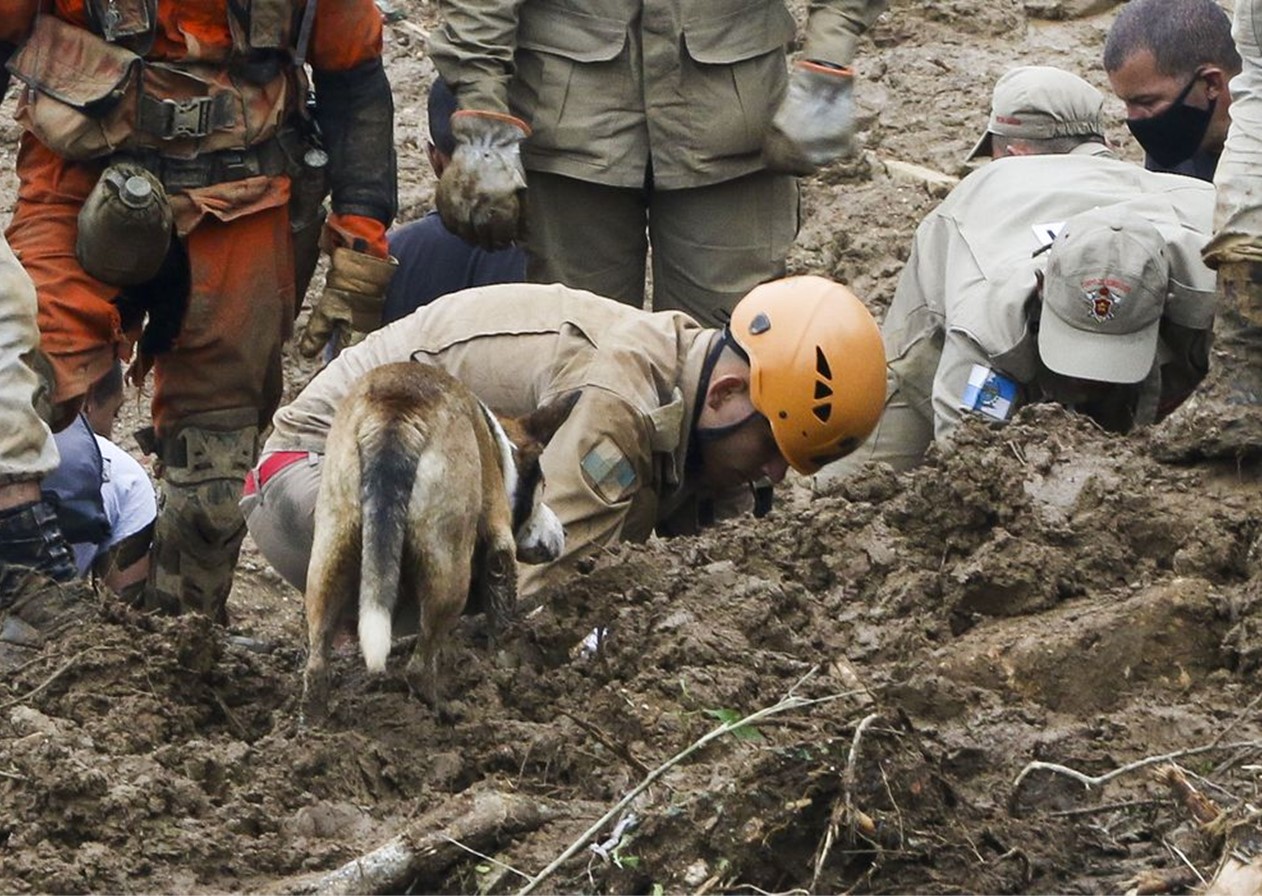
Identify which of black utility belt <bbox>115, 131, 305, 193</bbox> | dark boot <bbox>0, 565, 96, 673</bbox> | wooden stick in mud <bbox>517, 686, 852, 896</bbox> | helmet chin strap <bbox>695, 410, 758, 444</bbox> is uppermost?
wooden stick in mud <bbox>517, 686, 852, 896</bbox>

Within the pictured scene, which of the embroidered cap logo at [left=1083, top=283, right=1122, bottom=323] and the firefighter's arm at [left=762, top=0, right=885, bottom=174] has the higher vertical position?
the firefighter's arm at [left=762, top=0, right=885, bottom=174]

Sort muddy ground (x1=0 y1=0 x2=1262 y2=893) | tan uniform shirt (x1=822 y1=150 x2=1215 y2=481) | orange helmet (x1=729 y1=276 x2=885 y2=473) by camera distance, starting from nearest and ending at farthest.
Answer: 1. muddy ground (x1=0 y1=0 x2=1262 y2=893)
2. orange helmet (x1=729 y1=276 x2=885 y2=473)
3. tan uniform shirt (x1=822 y1=150 x2=1215 y2=481)

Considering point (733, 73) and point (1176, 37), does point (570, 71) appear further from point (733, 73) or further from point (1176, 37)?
point (1176, 37)

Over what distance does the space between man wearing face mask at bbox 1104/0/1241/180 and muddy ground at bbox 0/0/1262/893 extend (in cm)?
177

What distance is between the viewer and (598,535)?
562 centimetres

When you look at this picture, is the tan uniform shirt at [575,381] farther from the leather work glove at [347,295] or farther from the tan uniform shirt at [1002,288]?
the tan uniform shirt at [1002,288]

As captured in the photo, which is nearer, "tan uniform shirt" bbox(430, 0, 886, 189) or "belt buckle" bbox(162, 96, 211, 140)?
"belt buckle" bbox(162, 96, 211, 140)

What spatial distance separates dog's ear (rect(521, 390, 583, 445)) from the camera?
534cm

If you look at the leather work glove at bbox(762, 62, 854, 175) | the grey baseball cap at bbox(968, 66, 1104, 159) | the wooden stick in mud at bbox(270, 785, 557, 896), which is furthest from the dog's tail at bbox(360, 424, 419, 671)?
the grey baseball cap at bbox(968, 66, 1104, 159)

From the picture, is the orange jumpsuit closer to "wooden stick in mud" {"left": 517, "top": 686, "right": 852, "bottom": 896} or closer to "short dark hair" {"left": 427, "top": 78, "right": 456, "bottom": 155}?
"short dark hair" {"left": 427, "top": 78, "right": 456, "bottom": 155}

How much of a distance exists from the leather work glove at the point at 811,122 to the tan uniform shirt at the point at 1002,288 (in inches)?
20.0

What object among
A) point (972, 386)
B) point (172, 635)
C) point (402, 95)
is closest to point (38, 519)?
point (172, 635)

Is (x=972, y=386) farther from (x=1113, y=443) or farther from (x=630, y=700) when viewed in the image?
(x=630, y=700)

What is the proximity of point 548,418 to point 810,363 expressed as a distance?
0.72 metres
